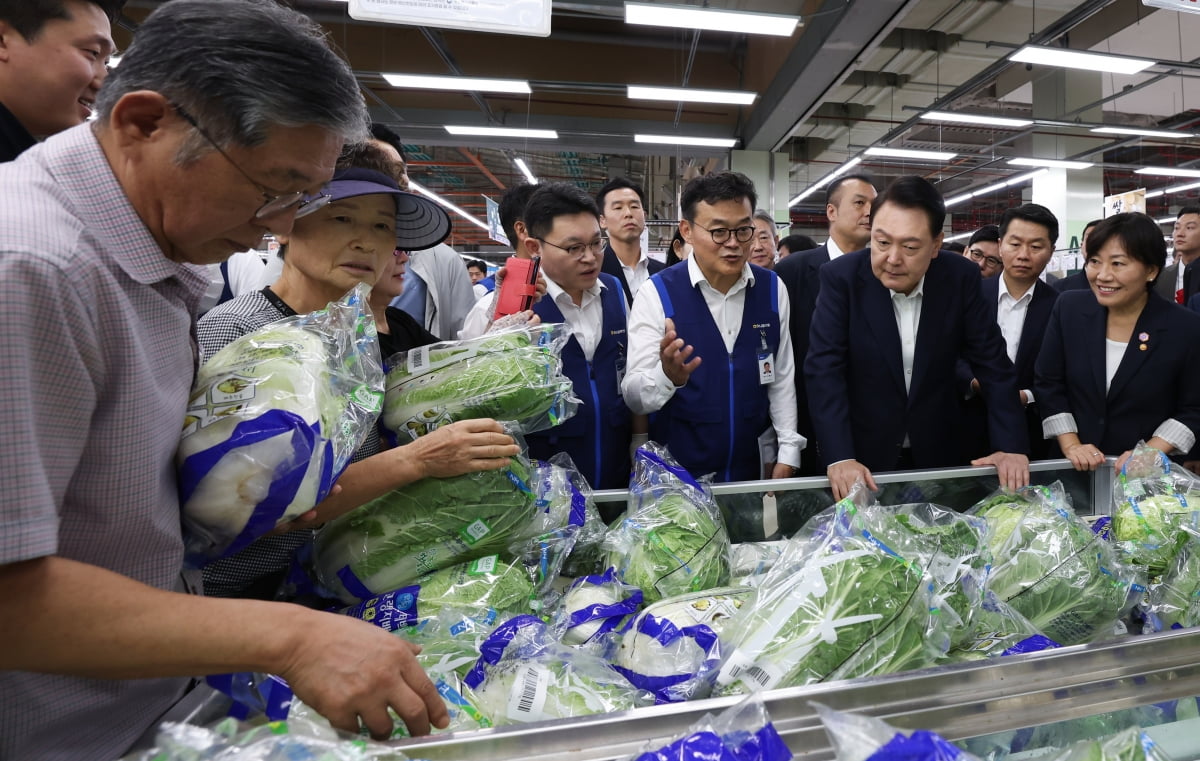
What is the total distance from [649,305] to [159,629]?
7.20 feet

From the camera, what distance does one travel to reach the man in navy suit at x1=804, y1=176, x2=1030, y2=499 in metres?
2.37

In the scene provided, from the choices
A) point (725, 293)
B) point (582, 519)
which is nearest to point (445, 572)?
point (582, 519)

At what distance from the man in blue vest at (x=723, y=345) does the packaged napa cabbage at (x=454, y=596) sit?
1.29 metres

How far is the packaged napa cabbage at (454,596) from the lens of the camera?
1.20 metres

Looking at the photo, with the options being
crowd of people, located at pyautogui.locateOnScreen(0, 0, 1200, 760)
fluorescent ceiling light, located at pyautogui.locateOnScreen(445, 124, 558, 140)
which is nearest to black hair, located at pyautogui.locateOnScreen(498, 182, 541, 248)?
crowd of people, located at pyautogui.locateOnScreen(0, 0, 1200, 760)

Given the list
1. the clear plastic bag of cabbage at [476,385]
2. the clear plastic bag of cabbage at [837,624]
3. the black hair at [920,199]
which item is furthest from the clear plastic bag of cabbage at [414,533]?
the black hair at [920,199]

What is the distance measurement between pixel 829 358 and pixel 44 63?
2.50 metres

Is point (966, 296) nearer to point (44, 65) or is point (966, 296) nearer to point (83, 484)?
point (83, 484)

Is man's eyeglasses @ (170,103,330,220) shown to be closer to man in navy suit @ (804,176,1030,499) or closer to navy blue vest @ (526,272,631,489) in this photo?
navy blue vest @ (526,272,631,489)

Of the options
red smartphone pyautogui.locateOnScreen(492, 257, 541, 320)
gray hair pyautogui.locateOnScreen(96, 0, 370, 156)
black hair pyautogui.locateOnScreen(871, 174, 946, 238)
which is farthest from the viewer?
black hair pyautogui.locateOnScreen(871, 174, 946, 238)

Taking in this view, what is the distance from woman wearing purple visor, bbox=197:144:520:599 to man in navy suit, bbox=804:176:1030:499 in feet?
4.87

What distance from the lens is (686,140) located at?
10422 millimetres

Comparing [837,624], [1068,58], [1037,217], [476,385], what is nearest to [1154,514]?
[837,624]

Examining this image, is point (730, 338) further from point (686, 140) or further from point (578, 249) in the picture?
point (686, 140)
